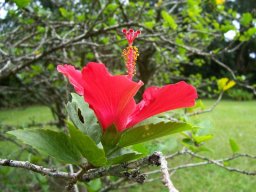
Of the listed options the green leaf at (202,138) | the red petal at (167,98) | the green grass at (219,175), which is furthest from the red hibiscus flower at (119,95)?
the green grass at (219,175)

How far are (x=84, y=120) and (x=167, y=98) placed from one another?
15cm

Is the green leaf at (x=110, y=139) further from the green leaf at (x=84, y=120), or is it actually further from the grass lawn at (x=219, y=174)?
the grass lawn at (x=219, y=174)

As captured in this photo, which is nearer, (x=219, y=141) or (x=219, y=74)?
(x=219, y=141)

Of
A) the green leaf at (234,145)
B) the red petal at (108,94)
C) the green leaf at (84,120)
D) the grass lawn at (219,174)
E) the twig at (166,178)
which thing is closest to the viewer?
the twig at (166,178)

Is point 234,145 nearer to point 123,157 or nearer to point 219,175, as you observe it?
point 123,157

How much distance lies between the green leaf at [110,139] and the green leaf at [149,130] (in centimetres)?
1

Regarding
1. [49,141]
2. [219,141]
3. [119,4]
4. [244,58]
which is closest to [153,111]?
[49,141]

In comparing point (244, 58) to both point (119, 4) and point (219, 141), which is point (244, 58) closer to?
point (219, 141)

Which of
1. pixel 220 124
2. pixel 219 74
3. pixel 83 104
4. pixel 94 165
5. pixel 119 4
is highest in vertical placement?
pixel 219 74

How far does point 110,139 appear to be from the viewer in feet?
1.79

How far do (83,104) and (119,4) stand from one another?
1.27 m

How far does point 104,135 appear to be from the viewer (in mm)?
545

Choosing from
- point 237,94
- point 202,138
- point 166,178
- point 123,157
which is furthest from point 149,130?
point 237,94

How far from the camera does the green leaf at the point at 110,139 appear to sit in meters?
0.54
